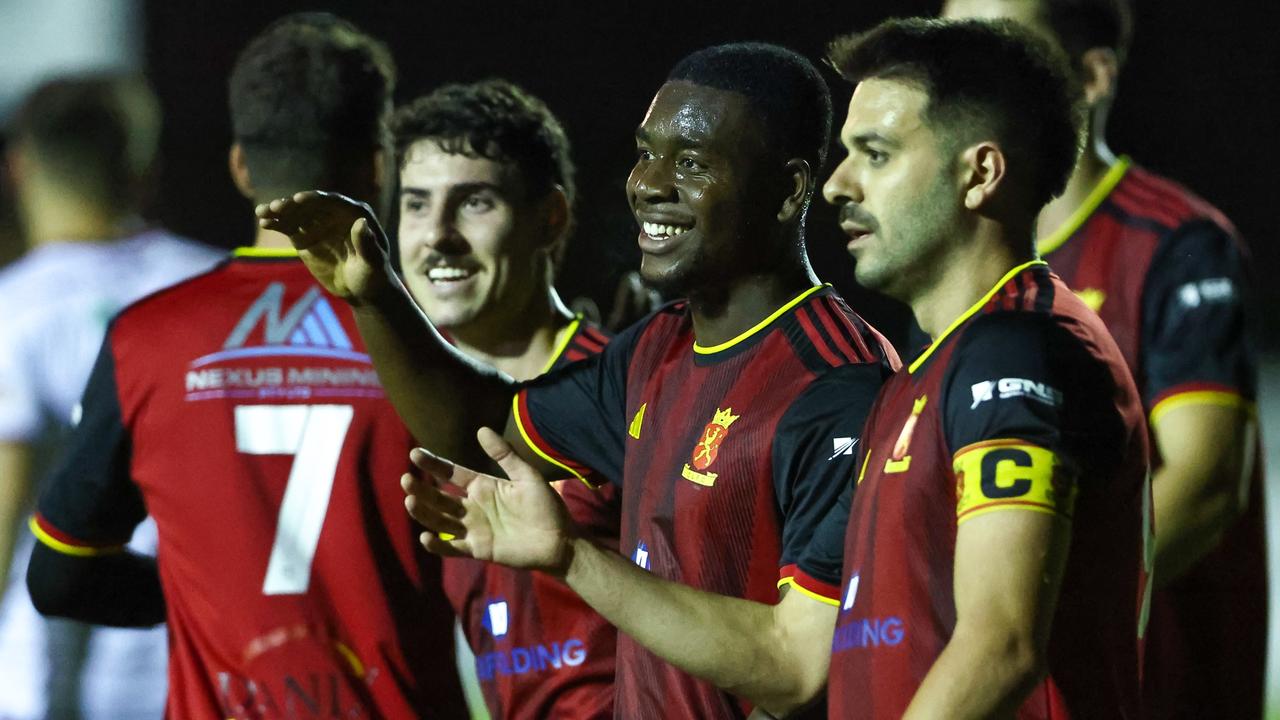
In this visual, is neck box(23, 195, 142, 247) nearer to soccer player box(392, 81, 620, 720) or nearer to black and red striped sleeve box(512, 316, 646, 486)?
soccer player box(392, 81, 620, 720)

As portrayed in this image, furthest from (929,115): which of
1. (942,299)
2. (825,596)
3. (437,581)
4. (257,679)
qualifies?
(257,679)

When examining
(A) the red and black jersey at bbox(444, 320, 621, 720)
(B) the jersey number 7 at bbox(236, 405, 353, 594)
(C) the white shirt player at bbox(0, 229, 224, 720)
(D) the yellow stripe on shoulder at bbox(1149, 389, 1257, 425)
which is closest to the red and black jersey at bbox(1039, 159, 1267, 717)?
(D) the yellow stripe on shoulder at bbox(1149, 389, 1257, 425)

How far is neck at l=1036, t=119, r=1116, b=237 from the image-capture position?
14.5ft

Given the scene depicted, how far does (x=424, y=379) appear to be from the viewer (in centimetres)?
341

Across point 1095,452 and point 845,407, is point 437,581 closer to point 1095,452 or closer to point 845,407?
point 845,407

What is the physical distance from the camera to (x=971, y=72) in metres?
2.77

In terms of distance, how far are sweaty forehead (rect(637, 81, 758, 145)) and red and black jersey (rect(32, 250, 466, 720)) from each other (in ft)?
3.03

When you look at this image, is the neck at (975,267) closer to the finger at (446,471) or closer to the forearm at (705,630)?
the forearm at (705,630)

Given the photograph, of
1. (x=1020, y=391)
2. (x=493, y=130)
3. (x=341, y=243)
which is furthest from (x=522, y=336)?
(x=1020, y=391)

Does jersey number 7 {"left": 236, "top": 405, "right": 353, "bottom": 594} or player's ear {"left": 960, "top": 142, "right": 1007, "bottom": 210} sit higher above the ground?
player's ear {"left": 960, "top": 142, "right": 1007, "bottom": 210}

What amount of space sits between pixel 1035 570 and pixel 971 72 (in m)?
0.82

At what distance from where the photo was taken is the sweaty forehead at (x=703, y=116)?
3072 mm

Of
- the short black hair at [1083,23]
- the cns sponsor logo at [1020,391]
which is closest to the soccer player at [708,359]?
the cns sponsor logo at [1020,391]

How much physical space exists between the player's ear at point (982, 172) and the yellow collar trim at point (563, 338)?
1464 mm
